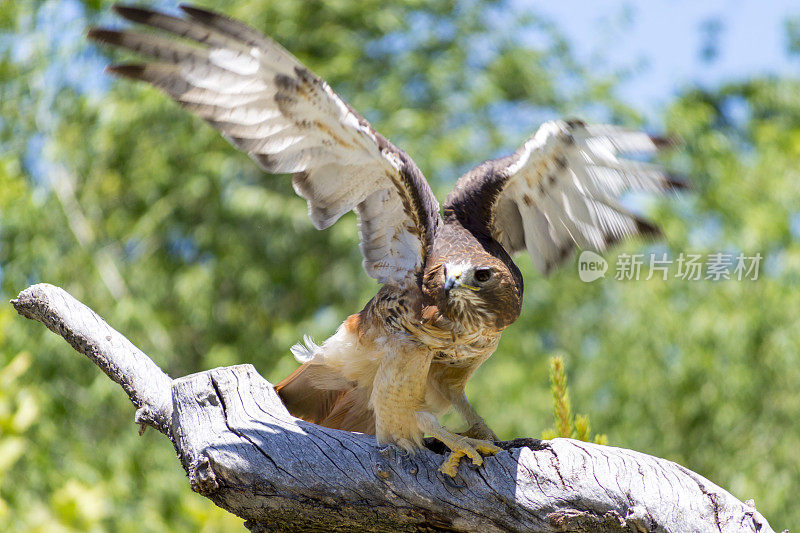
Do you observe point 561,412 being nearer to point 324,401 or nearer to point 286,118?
point 324,401

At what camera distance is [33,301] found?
130 inches

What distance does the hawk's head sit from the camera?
305 centimetres

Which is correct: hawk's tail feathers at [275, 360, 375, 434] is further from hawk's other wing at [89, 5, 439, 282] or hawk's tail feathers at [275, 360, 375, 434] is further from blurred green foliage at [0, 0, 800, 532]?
blurred green foliage at [0, 0, 800, 532]

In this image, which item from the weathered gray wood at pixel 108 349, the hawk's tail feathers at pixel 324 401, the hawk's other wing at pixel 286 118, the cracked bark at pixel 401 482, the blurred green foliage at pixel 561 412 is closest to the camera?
the cracked bark at pixel 401 482

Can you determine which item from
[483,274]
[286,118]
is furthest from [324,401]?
[286,118]

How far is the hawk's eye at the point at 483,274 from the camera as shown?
3068 millimetres

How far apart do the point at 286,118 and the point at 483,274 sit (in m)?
0.96

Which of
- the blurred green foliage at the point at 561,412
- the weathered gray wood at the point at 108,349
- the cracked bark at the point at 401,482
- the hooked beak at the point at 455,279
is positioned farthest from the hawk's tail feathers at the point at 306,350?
the blurred green foliage at the point at 561,412

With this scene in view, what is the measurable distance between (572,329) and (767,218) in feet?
6.54

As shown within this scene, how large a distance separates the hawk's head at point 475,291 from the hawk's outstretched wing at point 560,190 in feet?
1.24

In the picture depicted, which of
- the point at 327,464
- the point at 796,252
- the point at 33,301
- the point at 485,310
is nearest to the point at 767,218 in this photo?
the point at 796,252

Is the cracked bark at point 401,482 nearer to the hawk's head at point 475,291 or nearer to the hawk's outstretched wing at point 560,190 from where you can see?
the hawk's head at point 475,291

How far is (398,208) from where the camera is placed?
3432 mm

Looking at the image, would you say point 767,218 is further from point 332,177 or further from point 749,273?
point 332,177
